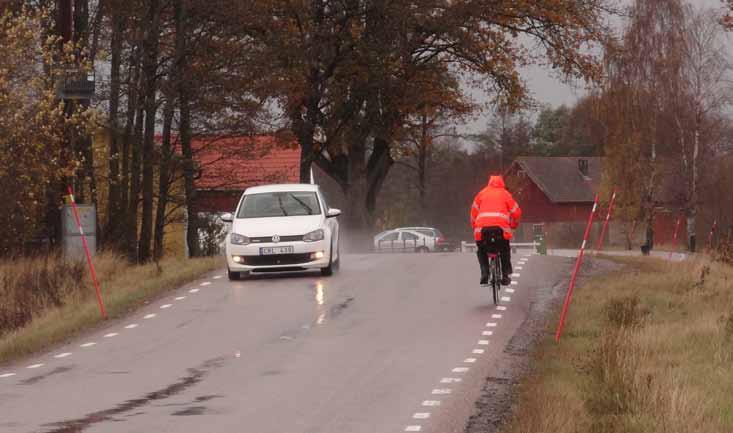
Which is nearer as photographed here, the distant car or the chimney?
the distant car

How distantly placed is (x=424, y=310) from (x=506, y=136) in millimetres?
101538

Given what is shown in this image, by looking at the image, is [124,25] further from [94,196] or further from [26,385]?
[26,385]

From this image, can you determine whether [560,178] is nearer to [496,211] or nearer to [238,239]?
[238,239]

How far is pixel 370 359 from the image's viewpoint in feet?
46.8

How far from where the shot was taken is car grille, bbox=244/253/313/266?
23.7m

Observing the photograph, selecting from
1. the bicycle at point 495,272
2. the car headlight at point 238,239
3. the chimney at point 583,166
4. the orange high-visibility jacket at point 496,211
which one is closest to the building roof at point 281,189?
the car headlight at point 238,239

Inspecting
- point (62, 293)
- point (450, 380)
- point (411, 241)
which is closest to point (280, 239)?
point (62, 293)

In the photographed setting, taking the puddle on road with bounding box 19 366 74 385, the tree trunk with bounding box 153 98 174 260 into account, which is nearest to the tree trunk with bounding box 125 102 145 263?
the tree trunk with bounding box 153 98 174 260

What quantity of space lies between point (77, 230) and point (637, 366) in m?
17.5

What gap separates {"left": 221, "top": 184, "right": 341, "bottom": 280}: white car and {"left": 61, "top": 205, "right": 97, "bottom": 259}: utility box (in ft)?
13.2

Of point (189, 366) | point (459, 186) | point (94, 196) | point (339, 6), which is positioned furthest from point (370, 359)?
point (459, 186)

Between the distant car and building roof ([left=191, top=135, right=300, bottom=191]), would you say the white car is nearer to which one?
building roof ([left=191, top=135, right=300, bottom=191])

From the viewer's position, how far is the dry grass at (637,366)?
10.0m

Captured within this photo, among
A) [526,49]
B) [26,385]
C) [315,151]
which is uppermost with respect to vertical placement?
[526,49]
